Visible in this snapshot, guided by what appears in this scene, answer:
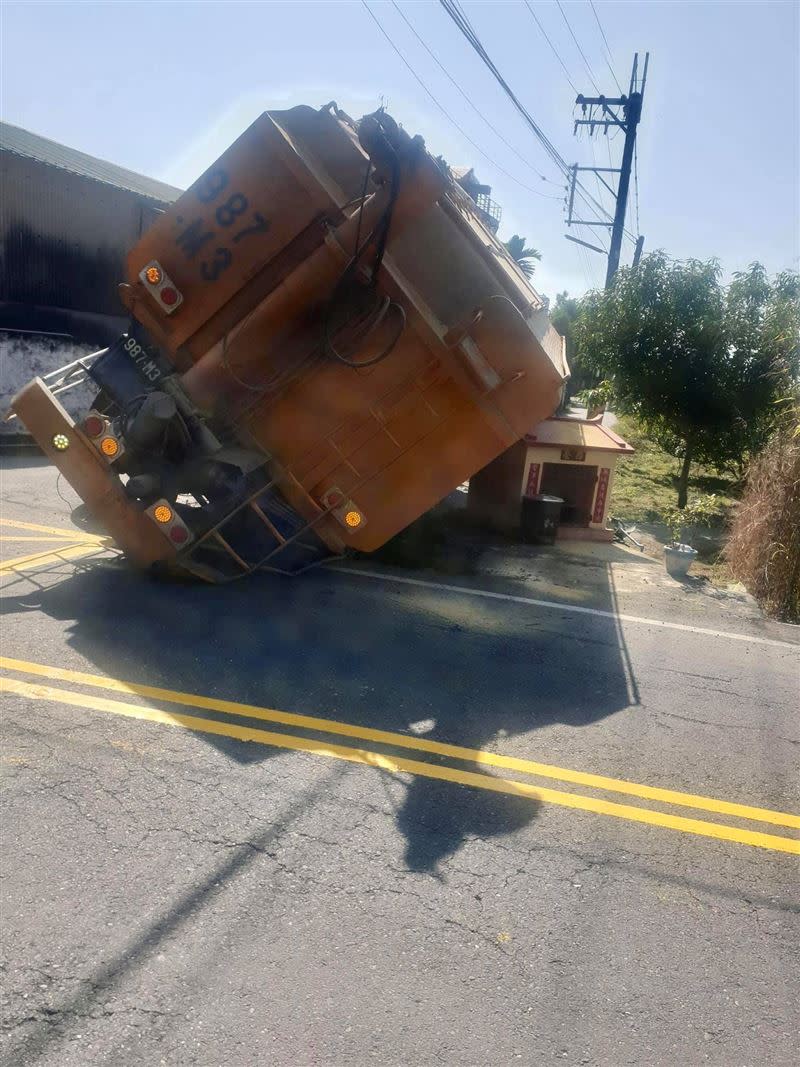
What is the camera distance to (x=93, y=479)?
7.11 m

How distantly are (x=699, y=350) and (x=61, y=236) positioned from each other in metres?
13.5

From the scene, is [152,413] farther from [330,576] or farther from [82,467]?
[330,576]

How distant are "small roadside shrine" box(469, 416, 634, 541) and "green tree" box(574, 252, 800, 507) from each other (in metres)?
3.64

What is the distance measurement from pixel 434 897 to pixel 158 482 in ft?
15.2

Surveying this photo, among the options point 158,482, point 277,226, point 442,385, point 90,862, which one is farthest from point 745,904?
point 277,226

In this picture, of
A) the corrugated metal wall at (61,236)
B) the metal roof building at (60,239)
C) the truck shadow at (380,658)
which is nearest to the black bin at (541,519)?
the truck shadow at (380,658)

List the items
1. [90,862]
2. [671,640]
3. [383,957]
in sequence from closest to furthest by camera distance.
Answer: [383,957] < [90,862] < [671,640]

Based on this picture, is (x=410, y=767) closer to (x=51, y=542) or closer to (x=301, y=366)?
(x=301, y=366)

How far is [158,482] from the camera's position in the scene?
7230 mm

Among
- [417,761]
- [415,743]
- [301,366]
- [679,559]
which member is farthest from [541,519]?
[417,761]

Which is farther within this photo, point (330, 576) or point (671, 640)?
point (330, 576)

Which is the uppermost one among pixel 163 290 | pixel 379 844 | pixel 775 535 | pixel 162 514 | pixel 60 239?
pixel 60 239

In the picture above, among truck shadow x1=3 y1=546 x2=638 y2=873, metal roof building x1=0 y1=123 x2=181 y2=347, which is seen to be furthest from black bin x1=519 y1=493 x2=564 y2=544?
metal roof building x1=0 y1=123 x2=181 y2=347

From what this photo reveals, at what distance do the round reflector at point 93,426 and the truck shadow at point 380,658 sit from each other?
1.34m
